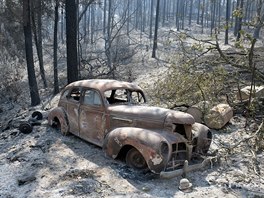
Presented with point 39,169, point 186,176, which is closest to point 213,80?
point 186,176

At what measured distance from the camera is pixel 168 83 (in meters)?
10.3

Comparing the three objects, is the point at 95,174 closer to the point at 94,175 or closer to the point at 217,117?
the point at 94,175

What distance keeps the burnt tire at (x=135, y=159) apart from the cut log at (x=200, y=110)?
3303 mm

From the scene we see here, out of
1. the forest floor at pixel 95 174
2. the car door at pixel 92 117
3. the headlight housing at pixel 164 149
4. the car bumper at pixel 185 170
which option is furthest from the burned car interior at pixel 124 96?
the car bumper at pixel 185 170

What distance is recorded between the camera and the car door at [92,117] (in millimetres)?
7407

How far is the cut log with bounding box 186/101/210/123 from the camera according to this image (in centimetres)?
916

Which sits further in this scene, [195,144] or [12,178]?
[195,144]

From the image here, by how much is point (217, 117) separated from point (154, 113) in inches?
117

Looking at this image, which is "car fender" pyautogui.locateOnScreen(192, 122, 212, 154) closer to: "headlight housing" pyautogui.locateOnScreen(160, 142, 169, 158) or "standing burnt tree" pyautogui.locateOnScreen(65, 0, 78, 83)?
"headlight housing" pyautogui.locateOnScreen(160, 142, 169, 158)

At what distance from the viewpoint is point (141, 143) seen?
19.9 ft

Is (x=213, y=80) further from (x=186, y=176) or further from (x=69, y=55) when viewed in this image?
(x=69, y=55)

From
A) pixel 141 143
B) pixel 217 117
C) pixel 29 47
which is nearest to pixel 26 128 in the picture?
pixel 141 143

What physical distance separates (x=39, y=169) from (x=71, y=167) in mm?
648

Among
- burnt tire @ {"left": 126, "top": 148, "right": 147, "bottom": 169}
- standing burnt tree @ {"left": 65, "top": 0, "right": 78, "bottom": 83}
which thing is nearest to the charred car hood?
burnt tire @ {"left": 126, "top": 148, "right": 147, "bottom": 169}
